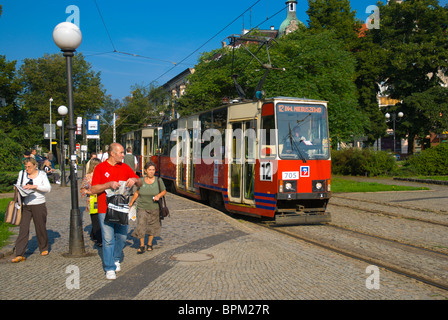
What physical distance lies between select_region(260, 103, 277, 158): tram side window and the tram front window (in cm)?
15

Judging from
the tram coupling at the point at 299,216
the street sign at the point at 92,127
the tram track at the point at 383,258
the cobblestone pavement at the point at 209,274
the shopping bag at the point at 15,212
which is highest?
the street sign at the point at 92,127

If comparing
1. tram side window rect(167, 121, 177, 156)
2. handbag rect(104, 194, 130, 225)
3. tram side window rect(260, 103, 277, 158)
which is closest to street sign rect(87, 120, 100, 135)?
tram side window rect(167, 121, 177, 156)

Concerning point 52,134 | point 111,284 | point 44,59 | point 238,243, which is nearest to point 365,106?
point 52,134

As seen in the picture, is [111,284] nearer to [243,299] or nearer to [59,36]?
[243,299]

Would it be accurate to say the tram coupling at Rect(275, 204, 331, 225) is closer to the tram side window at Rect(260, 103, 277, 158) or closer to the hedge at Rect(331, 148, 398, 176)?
the tram side window at Rect(260, 103, 277, 158)

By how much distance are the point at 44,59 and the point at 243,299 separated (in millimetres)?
60280

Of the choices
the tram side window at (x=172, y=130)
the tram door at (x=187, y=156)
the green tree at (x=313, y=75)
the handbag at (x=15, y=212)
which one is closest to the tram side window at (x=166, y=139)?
the tram side window at (x=172, y=130)

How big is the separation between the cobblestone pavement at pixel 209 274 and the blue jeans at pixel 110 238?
0.24 metres

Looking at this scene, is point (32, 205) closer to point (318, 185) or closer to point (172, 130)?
point (318, 185)

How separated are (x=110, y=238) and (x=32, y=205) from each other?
2.30 metres

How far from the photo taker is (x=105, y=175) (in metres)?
6.45

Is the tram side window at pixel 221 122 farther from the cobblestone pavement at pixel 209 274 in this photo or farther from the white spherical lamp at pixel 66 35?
the white spherical lamp at pixel 66 35

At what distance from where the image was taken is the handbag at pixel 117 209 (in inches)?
250

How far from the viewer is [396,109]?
1982 inches
